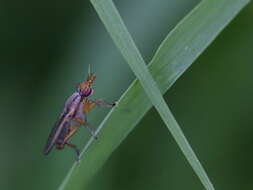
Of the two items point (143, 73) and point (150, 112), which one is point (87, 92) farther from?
point (143, 73)

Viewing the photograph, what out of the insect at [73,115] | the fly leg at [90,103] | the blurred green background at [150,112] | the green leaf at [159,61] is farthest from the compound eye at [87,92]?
the green leaf at [159,61]

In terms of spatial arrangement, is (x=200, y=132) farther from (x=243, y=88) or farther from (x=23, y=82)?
(x=23, y=82)

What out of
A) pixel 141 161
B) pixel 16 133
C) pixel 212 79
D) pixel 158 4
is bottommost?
pixel 141 161

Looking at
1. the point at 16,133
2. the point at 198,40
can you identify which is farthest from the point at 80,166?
the point at 16,133

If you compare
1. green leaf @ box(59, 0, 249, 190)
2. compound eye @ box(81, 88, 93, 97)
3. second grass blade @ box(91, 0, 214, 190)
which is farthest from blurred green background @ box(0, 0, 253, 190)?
second grass blade @ box(91, 0, 214, 190)

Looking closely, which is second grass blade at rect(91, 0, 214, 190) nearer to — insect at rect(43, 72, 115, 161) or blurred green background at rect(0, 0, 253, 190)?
insect at rect(43, 72, 115, 161)

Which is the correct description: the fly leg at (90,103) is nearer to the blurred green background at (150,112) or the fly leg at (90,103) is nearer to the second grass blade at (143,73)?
the blurred green background at (150,112)
